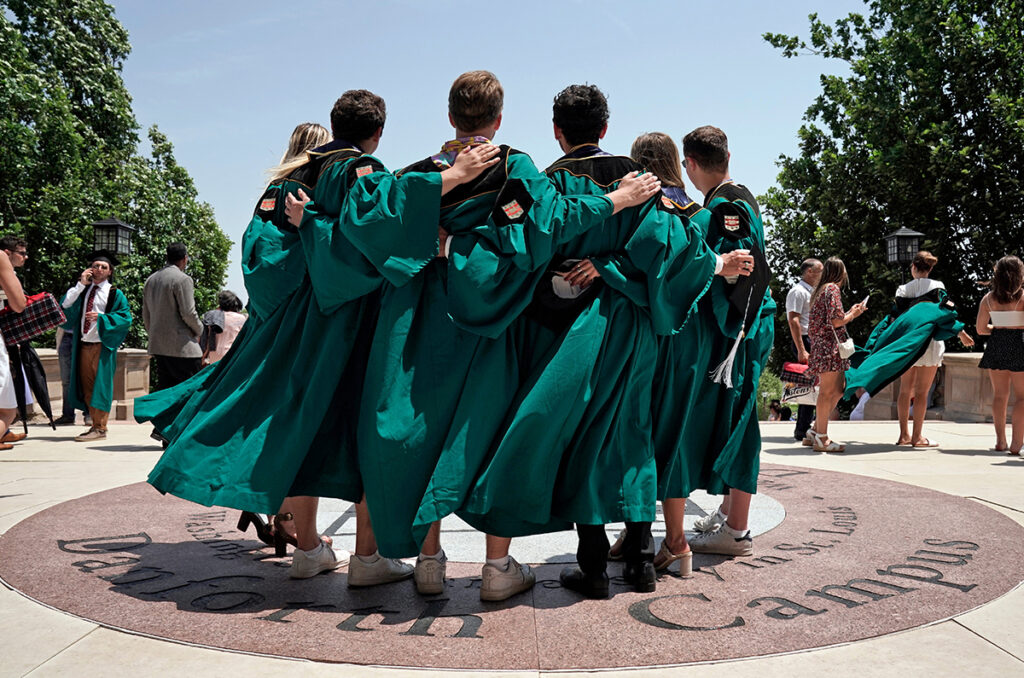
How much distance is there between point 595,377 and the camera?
124 inches

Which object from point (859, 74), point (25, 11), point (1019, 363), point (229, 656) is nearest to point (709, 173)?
point (229, 656)

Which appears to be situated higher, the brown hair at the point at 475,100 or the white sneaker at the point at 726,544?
the brown hair at the point at 475,100

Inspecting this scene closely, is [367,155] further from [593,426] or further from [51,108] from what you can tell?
[51,108]

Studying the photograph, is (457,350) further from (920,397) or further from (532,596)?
(920,397)

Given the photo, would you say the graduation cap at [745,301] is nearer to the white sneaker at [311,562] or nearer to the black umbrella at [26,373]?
the white sneaker at [311,562]

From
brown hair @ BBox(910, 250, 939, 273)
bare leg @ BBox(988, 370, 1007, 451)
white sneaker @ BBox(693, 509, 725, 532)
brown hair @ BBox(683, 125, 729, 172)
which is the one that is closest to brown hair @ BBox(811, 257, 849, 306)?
brown hair @ BBox(910, 250, 939, 273)

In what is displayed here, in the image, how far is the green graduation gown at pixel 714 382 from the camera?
345cm

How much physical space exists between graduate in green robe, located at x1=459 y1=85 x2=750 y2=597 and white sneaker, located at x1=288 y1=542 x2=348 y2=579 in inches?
31.3

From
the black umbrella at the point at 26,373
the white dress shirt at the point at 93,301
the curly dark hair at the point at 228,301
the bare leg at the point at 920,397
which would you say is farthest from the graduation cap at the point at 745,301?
the white dress shirt at the point at 93,301

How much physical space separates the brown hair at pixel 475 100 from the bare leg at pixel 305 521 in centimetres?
159

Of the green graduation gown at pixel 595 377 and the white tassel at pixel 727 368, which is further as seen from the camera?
the white tassel at pixel 727 368

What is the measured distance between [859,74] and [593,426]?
19.7m

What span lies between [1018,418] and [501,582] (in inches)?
239

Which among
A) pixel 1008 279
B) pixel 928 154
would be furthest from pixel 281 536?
pixel 928 154
